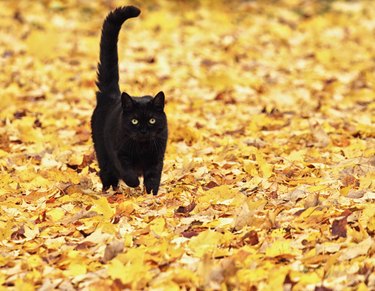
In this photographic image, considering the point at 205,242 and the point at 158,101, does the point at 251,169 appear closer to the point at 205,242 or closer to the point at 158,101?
the point at 158,101

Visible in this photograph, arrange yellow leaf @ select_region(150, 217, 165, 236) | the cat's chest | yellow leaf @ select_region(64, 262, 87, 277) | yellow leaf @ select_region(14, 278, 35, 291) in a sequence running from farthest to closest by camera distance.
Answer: the cat's chest
yellow leaf @ select_region(150, 217, 165, 236)
yellow leaf @ select_region(64, 262, 87, 277)
yellow leaf @ select_region(14, 278, 35, 291)

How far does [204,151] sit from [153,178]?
1350 mm

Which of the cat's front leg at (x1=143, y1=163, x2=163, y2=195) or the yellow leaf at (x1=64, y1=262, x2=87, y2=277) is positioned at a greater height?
the yellow leaf at (x1=64, y1=262, x2=87, y2=277)

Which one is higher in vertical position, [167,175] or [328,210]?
[328,210]

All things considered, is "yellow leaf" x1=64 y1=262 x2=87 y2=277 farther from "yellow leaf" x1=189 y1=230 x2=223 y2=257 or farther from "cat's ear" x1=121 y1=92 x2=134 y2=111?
"cat's ear" x1=121 y1=92 x2=134 y2=111

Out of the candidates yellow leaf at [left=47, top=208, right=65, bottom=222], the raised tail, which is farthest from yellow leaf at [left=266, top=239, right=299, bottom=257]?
the raised tail

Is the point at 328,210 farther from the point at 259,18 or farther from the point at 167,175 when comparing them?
the point at 259,18

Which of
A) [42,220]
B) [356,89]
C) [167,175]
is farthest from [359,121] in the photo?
[42,220]

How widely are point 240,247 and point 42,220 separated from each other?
1.41m

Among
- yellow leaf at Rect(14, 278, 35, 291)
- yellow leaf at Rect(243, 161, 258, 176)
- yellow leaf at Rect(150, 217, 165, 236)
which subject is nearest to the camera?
yellow leaf at Rect(14, 278, 35, 291)

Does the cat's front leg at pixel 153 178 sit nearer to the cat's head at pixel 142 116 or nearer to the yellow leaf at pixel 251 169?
the cat's head at pixel 142 116

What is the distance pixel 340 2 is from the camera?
1436 cm

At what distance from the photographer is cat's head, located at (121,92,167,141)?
228 inches

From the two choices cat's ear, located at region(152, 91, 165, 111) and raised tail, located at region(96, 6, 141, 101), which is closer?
cat's ear, located at region(152, 91, 165, 111)
